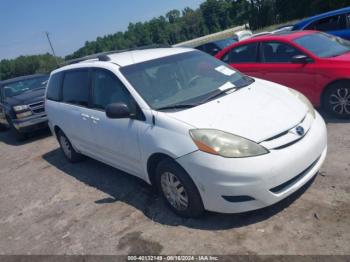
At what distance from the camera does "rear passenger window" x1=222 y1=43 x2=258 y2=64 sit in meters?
7.02

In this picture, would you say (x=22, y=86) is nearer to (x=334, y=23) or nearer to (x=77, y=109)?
(x=77, y=109)

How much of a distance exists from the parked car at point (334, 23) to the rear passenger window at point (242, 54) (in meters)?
2.84

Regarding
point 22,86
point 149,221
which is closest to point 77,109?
point 149,221

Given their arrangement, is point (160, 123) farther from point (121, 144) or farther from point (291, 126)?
point (291, 126)

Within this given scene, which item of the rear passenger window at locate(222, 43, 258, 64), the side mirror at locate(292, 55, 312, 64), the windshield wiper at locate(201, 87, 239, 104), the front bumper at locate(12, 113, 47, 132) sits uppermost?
the windshield wiper at locate(201, 87, 239, 104)

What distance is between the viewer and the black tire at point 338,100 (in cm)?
563

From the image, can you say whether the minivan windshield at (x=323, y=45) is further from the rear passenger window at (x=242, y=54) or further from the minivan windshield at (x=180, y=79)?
the minivan windshield at (x=180, y=79)

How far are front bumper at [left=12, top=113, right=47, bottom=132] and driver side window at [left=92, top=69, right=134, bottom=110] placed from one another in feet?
17.3

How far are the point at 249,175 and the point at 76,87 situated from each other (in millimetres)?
3388

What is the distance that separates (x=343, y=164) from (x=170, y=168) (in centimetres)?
216

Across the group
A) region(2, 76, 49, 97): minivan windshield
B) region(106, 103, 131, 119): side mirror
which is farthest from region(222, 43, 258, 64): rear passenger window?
region(2, 76, 49, 97): minivan windshield

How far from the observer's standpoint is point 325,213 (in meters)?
3.46

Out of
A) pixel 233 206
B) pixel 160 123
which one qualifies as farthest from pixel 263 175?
pixel 160 123

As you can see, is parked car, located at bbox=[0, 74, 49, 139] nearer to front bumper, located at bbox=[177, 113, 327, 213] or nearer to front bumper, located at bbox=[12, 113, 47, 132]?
front bumper, located at bbox=[12, 113, 47, 132]
